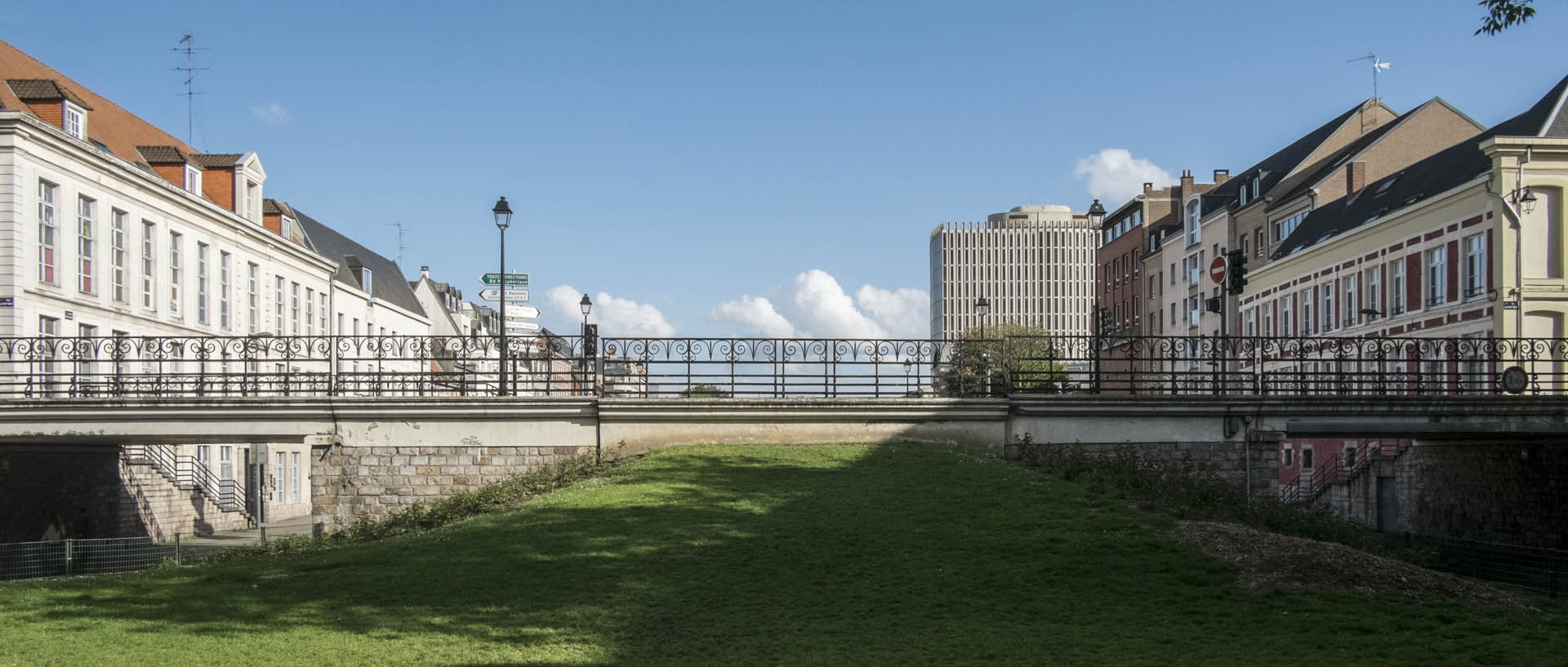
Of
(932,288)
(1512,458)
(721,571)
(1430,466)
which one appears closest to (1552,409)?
(1512,458)

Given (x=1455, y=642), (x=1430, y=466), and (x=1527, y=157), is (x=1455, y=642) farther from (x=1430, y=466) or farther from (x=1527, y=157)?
(x=1527, y=157)

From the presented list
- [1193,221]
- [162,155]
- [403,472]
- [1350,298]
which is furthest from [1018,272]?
[403,472]

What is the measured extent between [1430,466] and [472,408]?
24487mm

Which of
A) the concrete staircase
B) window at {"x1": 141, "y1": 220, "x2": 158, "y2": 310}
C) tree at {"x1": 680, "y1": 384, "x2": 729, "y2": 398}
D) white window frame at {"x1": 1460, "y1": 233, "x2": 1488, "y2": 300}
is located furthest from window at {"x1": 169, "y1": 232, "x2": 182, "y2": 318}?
white window frame at {"x1": 1460, "y1": 233, "x2": 1488, "y2": 300}

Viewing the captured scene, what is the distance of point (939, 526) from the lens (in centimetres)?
1709

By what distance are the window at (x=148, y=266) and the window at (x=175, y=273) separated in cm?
119

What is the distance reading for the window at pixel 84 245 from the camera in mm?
34375

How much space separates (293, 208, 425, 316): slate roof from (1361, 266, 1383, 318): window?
40.9m

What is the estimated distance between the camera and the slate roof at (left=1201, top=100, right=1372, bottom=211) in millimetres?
59875

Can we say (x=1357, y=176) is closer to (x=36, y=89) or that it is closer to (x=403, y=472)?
(x=403, y=472)

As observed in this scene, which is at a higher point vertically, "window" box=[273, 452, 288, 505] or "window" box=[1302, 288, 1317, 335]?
"window" box=[1302, 288, 1317, 335]

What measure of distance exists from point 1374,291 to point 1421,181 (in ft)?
12.8

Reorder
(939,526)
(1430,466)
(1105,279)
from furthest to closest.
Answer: (1105,279) < (1430,466) < (939,526)

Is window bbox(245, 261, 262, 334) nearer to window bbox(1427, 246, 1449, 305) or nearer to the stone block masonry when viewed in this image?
the stone block masonry
